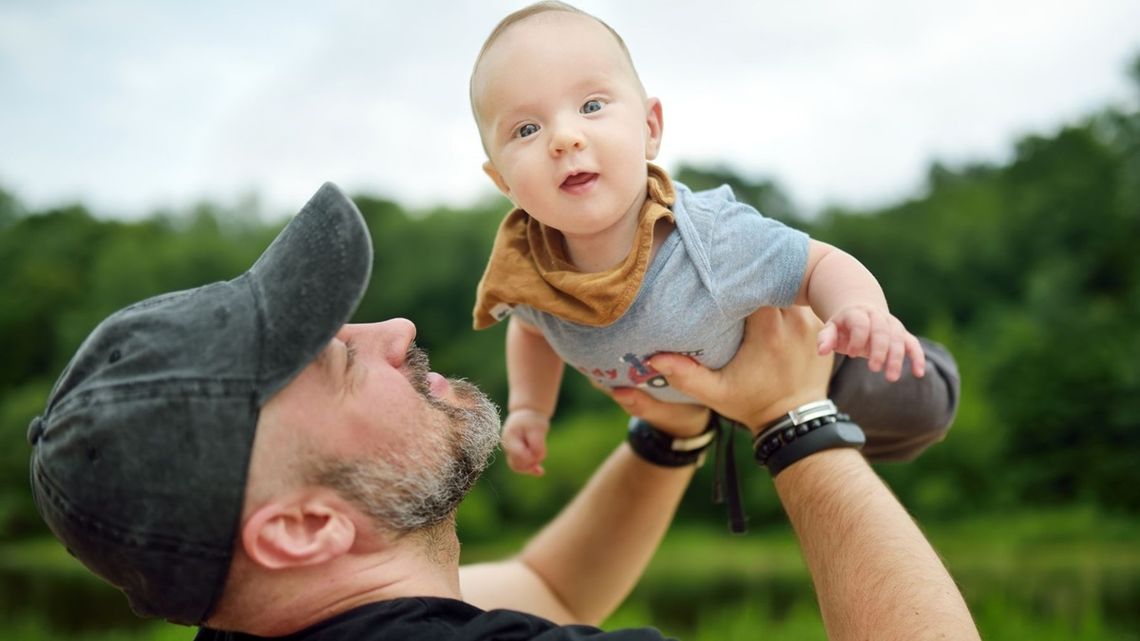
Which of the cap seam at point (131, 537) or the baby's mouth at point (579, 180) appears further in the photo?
the baby's mouth at point (579, 180)

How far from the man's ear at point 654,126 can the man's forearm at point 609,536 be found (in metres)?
1.00

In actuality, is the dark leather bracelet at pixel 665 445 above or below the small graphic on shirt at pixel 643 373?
below

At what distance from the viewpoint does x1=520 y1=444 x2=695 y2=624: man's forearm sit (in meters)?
2.85

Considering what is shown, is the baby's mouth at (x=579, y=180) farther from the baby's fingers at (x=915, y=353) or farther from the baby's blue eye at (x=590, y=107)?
the baby's fingers at (x=915, y=353)

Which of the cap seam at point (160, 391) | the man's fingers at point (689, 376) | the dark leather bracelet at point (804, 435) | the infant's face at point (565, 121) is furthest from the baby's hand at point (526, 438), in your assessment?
the cap seam at point (160, 391)

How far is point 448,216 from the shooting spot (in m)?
22.7

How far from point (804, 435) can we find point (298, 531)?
3.48ft

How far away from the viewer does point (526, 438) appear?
259cm

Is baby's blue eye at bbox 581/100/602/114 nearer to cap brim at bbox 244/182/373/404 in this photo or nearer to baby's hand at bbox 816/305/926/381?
cap brim at bbox 244/182/373/404

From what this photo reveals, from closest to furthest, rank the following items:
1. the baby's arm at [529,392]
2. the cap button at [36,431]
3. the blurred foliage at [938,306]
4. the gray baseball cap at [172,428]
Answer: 1. the gray baseball cap at [172,428]
2. the cap button at [36,431]
3. the baby's arm at [529,392]
4. the blurred foliage at [938,306]

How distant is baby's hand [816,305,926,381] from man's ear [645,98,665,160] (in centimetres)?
→ 56

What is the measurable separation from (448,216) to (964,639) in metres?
21.4

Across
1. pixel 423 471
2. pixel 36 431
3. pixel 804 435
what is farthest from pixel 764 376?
pixel 36 431

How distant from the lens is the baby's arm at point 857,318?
1728 mm
